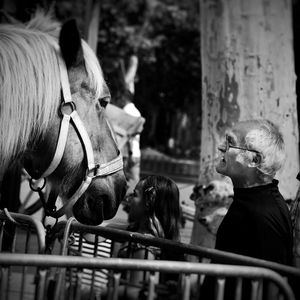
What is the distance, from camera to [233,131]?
2723mm

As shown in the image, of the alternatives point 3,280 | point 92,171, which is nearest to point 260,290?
point 3,280

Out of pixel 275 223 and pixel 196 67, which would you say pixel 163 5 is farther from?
pixel 275 223

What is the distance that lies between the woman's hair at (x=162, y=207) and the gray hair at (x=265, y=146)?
948mm

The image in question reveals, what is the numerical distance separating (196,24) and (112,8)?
450cm

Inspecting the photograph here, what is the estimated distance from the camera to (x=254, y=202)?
253 cm

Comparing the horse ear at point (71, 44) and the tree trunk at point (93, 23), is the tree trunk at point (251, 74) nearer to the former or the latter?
the horse ear at point (71, 44)

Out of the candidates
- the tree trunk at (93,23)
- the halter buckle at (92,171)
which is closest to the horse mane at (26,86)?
the halter buckle at (92,171)

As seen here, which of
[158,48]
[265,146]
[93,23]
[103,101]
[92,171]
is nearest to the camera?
[265,146]

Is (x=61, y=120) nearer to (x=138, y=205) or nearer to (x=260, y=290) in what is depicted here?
(x=138, y=205)

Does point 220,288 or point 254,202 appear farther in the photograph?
point 254,202

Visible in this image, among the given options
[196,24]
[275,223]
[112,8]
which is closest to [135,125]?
[275,223]

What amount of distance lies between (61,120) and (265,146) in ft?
3.46

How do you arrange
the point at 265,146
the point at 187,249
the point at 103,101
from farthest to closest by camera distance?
the point at 103,101
the point at 265,146
the point at 187,249

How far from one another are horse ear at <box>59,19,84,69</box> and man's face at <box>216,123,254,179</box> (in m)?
0.90
